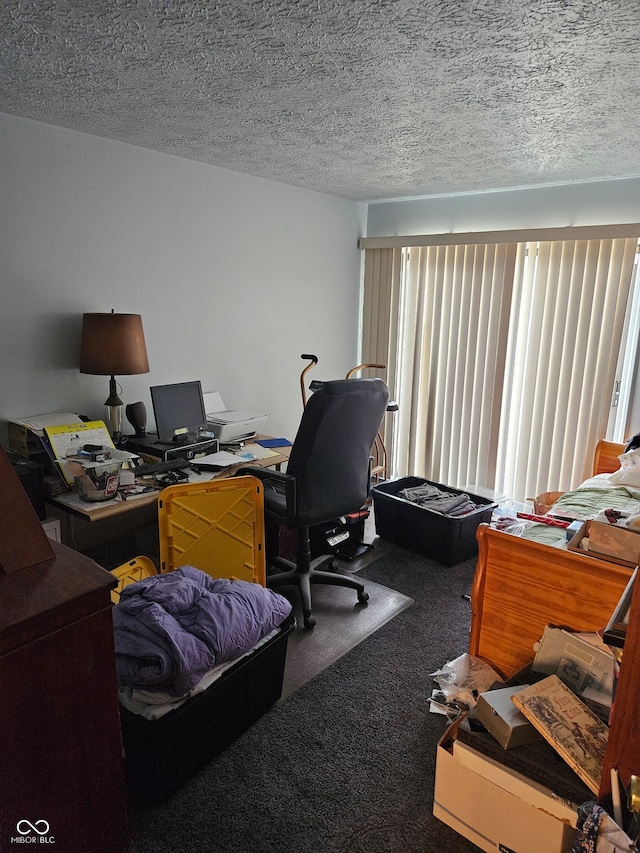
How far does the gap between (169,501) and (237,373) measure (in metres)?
1.53

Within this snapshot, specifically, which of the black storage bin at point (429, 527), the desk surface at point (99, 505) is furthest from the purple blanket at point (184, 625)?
the black storage bin at point (429, 527)

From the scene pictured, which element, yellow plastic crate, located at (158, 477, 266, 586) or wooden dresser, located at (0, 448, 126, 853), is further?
yellow plastic crate, located at (158, 477, 266, 586)

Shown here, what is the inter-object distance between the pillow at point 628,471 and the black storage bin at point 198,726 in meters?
2.09

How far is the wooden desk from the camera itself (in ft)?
7.14

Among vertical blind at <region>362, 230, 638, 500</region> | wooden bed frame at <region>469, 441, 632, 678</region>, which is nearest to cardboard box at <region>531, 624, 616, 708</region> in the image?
wooden bed frame at <region>469, 441, 632, 678</region>

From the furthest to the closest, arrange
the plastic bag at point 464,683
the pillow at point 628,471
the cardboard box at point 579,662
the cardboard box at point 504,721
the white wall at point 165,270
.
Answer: the pillow at point 628,471, the white wall at point 165,270, the plastic bag at point 464,683, the cardboard box at point 579,662, the cardboard box at point 504,721

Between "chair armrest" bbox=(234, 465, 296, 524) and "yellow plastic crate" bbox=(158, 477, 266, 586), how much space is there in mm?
95

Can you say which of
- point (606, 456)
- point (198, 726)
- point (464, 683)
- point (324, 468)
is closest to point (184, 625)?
point (198, 726)

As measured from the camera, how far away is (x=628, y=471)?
9.86 ft

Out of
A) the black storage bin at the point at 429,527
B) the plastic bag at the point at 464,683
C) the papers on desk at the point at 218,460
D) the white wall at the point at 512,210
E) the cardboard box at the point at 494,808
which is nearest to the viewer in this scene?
the cardboard box at the point at 494,808

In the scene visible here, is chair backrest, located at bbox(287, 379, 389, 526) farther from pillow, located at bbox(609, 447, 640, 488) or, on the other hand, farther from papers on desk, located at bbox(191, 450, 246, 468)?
pillow, located at bbox(609, 447, 640, 488)

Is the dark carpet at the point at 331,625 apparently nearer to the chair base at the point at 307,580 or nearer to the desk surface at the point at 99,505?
the chair base at the point at 307,580

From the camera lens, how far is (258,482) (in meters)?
2.39

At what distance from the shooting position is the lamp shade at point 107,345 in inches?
100
